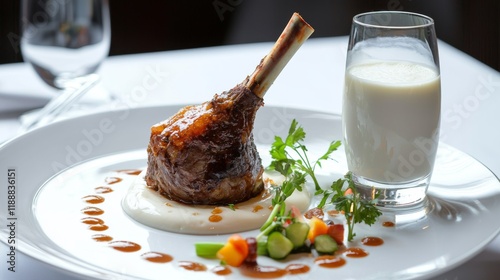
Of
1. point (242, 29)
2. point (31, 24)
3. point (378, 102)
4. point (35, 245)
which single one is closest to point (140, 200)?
point (35, 245)

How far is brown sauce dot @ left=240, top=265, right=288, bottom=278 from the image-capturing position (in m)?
1.83

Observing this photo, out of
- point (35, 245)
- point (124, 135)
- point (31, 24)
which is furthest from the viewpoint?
point (31, 24)

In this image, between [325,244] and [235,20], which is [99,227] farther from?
[235,20]

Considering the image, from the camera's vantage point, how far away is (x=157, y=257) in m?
1.94

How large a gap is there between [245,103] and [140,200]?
438 millimetres

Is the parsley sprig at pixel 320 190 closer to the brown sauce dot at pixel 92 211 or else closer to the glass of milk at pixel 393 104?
the glass of milk at pixel 393 104

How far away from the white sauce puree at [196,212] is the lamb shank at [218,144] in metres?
0.05

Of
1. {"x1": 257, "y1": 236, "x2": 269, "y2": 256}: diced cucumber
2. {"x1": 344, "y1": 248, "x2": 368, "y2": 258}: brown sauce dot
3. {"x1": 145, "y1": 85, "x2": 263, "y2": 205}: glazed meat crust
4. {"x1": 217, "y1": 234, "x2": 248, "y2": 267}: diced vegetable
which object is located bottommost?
{"x1": 344, "y1": 248, "x2": 368, "y2": 258}: brown sauce dot

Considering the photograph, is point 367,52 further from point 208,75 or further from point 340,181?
point 208,75

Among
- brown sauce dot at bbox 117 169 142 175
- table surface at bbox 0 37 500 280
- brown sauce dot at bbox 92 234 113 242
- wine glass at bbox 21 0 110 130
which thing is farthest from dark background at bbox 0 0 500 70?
brown sauce dot at bbox 92 234 113 242

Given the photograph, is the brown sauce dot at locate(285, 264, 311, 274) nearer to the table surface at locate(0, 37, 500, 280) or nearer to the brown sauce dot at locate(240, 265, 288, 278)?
the brown sauce dot at locate(240, 265, 288, 278)

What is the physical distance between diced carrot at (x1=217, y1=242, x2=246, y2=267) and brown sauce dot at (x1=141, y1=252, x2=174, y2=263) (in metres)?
0.16

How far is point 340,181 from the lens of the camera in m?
2.31

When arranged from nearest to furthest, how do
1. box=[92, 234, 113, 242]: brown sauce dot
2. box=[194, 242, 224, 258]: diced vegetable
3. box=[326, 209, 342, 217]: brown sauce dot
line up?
box=[194, 242, 224, 258]: diced vegetable
box=[92, 234, 113, 242]: brown sauce dot
box=[326, 209, 342, 217]: brown sauce dot
